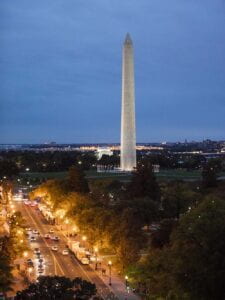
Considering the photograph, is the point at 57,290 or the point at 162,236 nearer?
the point at 57,290

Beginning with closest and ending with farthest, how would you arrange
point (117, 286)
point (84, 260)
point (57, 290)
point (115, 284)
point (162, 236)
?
point (57, 290)
point (117, 286)
point (115, 284)
point (162, 236)
point (84, 260)

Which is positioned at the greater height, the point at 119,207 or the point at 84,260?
the point at 119,207

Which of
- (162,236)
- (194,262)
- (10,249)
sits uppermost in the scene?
(194,262)

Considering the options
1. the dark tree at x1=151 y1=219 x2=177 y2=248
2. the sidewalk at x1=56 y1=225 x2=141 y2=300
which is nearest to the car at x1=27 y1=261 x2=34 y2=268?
the sidewalk at x1=56 y1=225 x2=141 y2=300

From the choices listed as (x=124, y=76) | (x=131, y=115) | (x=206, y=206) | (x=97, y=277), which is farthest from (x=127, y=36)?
(x=206, y=206)

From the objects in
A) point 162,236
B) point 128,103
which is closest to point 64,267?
point 162,236

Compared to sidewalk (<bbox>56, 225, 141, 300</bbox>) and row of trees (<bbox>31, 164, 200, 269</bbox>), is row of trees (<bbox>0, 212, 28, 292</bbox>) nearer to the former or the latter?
sidewalk (<bbox>56, 225, 141, 300</bbox>)

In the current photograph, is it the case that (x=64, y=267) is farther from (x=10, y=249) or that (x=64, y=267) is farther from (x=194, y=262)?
(x=194, y=262)

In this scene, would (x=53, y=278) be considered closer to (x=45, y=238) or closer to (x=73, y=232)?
(x=45, y=238)
